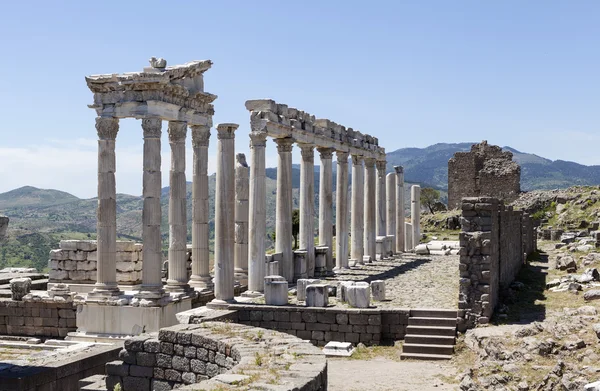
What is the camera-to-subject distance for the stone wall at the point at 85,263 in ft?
91.9

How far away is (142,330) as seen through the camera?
22953mm

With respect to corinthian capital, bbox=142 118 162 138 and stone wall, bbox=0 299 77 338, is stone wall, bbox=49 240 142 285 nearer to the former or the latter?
stone wall, bbox=0 299 77 338

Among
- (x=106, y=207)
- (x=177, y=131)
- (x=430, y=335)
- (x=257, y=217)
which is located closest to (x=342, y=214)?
(x=257, y=217)

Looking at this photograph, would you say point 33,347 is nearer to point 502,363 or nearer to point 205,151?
point 205,151

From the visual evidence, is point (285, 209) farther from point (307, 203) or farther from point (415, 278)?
point (415, 278)

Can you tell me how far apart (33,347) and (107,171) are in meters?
5.89

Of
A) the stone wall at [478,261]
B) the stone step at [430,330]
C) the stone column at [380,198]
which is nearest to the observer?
the stone step at [430,330]

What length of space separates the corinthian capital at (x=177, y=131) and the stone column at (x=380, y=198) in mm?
19205

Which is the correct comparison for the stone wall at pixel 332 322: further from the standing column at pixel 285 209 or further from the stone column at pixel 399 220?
the stone column at pixel 399 220

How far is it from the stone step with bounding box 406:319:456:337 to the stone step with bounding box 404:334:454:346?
0.67 ft

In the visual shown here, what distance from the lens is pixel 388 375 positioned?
17859 mm

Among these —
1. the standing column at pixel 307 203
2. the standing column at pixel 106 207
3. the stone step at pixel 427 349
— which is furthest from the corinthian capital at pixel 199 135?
the stone step at pixel 427 349

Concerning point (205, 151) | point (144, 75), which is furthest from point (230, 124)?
point (144, 75)

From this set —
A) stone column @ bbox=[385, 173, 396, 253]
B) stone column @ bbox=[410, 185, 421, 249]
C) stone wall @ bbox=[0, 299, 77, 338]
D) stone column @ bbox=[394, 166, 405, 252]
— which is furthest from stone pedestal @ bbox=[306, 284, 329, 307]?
stone column @ bbox=[410, 185, 421, 249]
